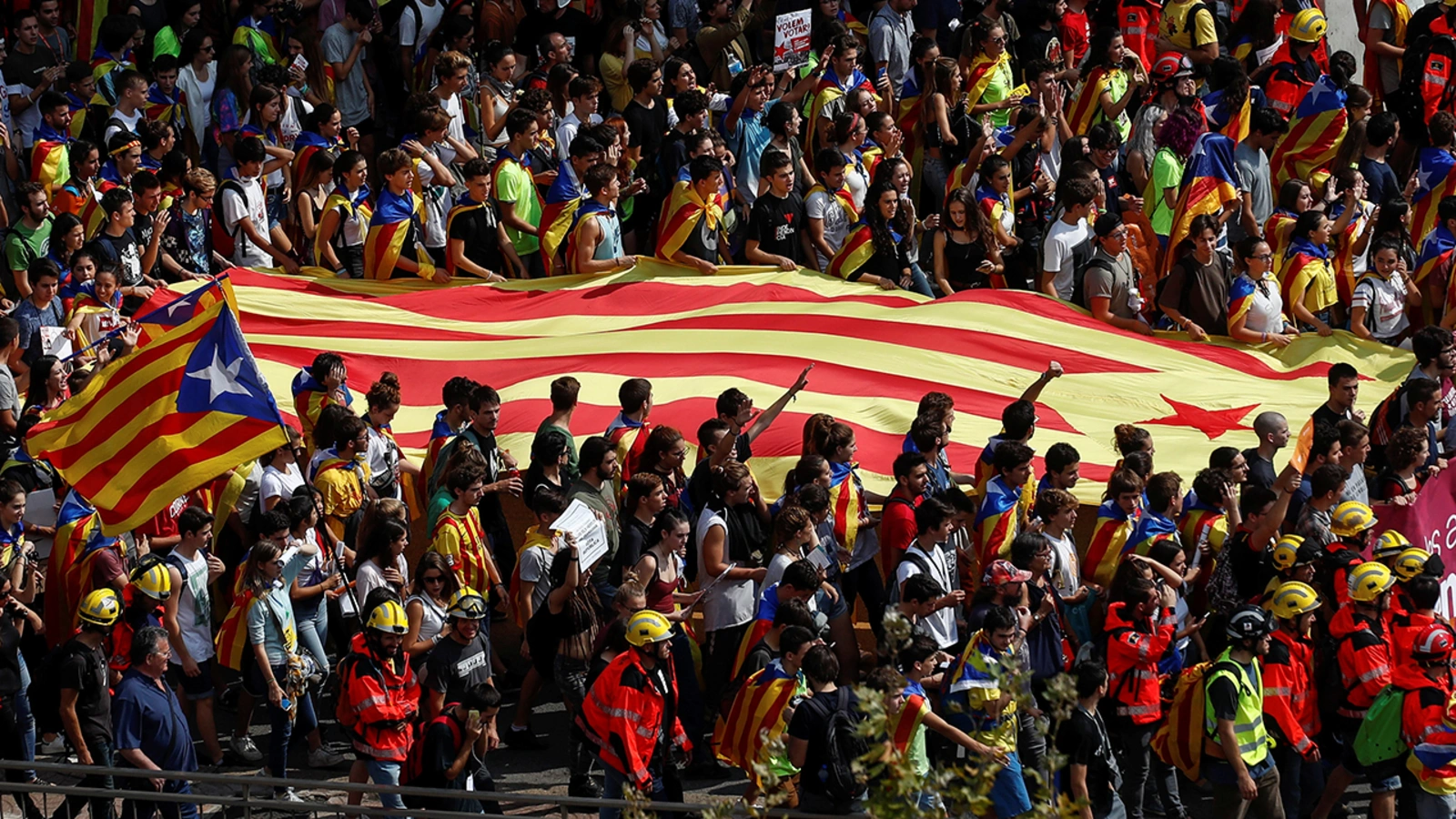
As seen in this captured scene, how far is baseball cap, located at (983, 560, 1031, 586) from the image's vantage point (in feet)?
31.0

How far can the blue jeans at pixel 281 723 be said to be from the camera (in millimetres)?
9688

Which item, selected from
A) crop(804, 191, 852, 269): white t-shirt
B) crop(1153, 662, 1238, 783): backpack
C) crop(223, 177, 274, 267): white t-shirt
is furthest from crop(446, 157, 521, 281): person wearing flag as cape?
crop(1153, 662, 1238, 783): backpack

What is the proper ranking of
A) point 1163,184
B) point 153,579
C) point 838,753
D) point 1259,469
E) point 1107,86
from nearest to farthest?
point 838,753, point 153,579, point 1259,469, point 1163,184, point 1107,86

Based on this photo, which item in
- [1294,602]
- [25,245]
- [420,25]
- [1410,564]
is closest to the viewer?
[1294,602]

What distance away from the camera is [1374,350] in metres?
Answer: 13.3

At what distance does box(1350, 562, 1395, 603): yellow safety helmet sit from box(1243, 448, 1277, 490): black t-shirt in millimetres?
1177

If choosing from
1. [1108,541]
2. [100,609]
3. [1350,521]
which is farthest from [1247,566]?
[100,609]

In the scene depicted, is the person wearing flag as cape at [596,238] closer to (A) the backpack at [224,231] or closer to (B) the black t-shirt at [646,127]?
(B) the black t-shirt at [646,127]

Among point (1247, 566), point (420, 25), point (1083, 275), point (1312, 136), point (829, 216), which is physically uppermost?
point (420, 25)

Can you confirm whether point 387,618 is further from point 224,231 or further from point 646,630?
point 224,231

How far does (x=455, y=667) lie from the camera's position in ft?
30.8

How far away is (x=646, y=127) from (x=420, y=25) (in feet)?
9.38

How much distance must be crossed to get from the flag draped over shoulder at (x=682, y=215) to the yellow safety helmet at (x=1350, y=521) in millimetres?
5005

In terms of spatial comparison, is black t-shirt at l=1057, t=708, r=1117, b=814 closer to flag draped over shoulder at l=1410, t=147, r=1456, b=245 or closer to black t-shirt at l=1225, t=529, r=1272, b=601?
black t-shirt at l=1225, t=529, r=1272, b=601
